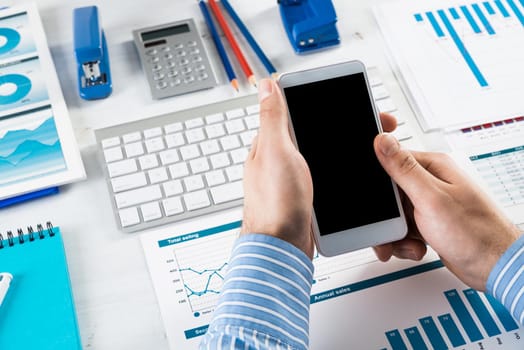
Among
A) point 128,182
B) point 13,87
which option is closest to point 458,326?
point 128,182

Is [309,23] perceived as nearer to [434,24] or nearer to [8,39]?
[434,24]

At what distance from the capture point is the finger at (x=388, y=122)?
2.59ft

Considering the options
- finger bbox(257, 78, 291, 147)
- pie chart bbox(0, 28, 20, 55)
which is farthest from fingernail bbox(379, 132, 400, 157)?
pie chart bbox(0, 28, 20, 55)

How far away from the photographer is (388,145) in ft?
2.30

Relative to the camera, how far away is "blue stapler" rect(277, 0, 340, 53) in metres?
0.95

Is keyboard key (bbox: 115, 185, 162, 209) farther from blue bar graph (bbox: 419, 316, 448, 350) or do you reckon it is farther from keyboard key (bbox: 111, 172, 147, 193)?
blue bar graph (bbox: 419, 316, 448, 350)

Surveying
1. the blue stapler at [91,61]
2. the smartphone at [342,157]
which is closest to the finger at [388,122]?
the smartphone at [342,157]

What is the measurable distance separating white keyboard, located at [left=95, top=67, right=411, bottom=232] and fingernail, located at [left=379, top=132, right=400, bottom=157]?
0.17 metres

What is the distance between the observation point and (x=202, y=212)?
0.80 m

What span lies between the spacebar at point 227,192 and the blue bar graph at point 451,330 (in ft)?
0.92

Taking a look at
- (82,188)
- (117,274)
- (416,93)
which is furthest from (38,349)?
(416,93)

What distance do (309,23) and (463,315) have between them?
472mm

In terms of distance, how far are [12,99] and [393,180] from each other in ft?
1.76

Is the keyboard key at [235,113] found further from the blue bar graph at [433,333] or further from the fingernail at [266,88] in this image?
the blue bar graph at [433,333]
